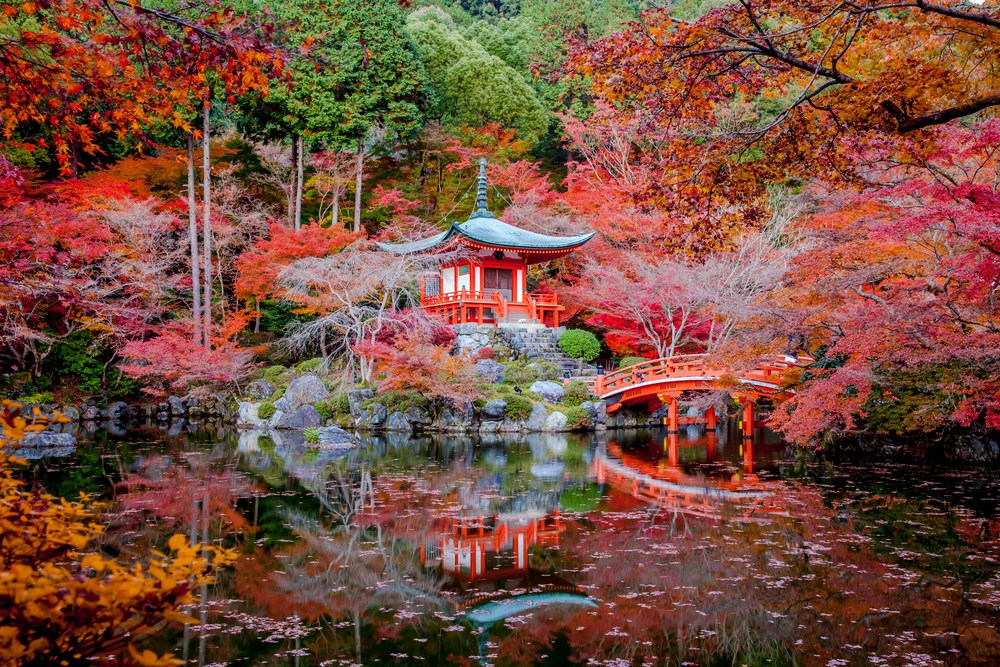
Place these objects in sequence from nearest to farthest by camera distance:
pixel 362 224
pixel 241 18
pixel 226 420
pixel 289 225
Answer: pixel 241 18 < pixel 226 420 < pixel 289 225 < pixel 362 224

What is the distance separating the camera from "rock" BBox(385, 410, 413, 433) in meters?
17.0

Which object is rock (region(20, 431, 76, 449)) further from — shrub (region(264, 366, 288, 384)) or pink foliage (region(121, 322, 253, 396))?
shrub (region(264, 366, 288, 384))

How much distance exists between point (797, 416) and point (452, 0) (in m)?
34.6

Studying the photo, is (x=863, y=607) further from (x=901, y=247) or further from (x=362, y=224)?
(x=362, y=224)

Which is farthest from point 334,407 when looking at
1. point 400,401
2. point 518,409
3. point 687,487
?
point 687,487

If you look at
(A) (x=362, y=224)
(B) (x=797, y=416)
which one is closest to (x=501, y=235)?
(A) (x=362, y=224)

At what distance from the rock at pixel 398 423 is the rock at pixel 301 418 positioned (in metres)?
1.77

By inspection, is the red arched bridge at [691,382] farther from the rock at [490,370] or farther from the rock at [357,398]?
the rock at [357,398]

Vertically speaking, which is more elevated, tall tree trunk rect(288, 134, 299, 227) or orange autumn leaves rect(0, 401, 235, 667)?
tall tree trunk rect(288, 134, 299, 227)

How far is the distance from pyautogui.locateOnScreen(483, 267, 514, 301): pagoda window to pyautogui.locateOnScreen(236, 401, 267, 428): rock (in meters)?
7.76

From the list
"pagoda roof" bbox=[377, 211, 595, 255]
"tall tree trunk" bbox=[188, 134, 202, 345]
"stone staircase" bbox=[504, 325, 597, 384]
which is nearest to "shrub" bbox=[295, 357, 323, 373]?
"tall tree trunk" bbox=[188, 134, 202, 345]

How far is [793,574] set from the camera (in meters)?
5.63

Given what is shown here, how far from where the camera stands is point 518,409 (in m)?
17.0

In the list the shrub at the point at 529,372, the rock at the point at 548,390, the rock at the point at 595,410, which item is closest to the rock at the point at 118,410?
the shrub at the point at 529,372
